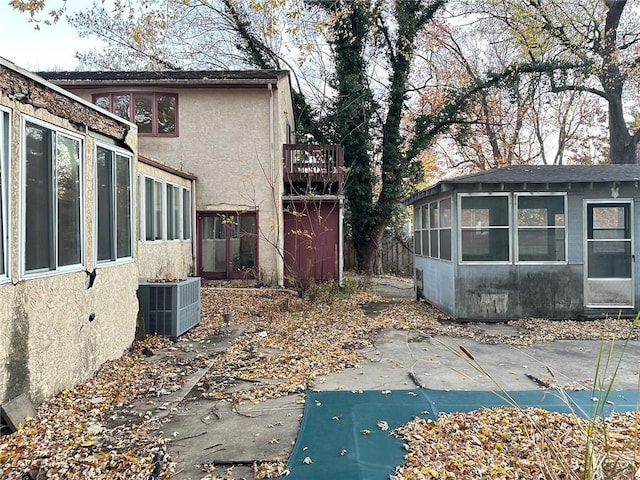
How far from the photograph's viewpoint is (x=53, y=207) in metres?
4.41

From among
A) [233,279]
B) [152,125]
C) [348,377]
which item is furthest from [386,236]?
[348,377]

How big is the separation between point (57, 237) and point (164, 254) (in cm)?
575

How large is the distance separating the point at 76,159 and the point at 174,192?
6353 millimetres

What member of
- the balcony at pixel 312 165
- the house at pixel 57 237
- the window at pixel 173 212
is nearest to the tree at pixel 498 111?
the balcony at pixel 312 165

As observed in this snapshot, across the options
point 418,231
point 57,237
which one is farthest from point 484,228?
point 57,237

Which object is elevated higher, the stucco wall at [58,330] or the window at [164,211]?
the window at [164,211]

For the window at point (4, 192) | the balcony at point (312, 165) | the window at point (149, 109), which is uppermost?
the window at point (149, 109)

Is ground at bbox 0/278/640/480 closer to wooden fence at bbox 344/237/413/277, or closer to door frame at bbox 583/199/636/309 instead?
door frame at bbox 583/199/636/309

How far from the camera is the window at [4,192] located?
3631mm

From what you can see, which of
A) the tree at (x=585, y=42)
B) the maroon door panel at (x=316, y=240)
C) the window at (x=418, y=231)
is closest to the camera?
the window at (x=418, y=231)

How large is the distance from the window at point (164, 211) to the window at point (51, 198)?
403cm

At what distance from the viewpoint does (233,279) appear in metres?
13.1

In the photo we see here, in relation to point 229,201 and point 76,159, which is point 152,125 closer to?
point 229,201

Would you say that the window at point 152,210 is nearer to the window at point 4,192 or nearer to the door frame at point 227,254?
the door frame at point 227,254
